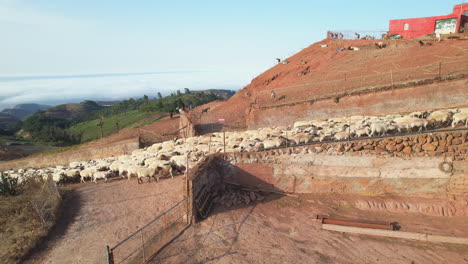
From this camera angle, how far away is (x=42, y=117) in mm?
79812

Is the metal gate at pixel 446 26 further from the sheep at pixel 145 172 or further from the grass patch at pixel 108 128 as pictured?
the grass patch at pixel 108 128

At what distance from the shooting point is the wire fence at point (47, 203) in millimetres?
9849

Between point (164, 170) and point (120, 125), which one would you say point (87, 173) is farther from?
point (120, 125)

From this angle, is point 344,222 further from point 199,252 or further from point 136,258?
point 136,258

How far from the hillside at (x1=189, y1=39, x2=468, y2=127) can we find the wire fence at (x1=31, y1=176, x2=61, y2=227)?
48.2 ft

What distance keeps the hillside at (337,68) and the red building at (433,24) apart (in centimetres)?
658

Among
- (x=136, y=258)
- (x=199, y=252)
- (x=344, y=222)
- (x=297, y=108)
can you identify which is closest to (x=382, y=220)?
(x=344, y=222)

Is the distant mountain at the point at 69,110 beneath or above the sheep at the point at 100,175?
above

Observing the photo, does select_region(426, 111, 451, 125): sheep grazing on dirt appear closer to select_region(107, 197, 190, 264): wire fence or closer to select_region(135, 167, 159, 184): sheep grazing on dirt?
select_region(107, 197, 190, 264): wire fence

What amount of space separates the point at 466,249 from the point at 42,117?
309 feet

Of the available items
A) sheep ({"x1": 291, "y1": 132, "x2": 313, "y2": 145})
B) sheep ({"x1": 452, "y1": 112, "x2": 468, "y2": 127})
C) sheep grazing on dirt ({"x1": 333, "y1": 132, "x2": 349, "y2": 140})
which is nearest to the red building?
sheep ({"x1": 452, "y1": 112, "x2": 468, "y2": 127})

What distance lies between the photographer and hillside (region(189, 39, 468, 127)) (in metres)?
20.3

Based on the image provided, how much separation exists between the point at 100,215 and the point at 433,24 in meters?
37.8

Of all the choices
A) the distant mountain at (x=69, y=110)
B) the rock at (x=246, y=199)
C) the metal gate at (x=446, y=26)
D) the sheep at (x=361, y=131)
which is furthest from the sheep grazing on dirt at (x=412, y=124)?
the distant mountain at (x=69, y=110)
